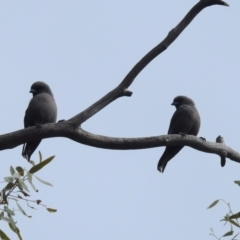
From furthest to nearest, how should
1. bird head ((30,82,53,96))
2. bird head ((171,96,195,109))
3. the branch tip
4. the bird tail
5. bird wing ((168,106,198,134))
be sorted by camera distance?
bird head ((171,96,195,109)) → bird wing ((168,106,198,134)) → bird head ((30,82,53,96)) → the bird tail → the branch tip

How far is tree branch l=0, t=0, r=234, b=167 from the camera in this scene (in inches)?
153

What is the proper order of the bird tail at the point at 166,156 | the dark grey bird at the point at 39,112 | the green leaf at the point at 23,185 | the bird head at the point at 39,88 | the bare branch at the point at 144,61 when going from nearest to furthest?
the green leaf at the point at 23,185 < the bare branch at the point at 144,61 < the dark grey bird at the point at 39,112 < the bird tail at the point at 166,156 < the bird head at the point at 39,88

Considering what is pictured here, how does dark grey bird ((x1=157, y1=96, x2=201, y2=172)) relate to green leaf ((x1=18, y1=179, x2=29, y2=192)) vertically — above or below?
above

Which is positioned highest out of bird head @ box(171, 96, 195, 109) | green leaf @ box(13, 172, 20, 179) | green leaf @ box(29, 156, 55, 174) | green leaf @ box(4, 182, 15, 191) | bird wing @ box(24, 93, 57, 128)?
bird head @ box(171, 96, 195, 109)

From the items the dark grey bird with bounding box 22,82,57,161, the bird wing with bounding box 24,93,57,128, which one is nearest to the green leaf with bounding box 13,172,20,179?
the dark grey bird with bounding box 22,82,57,161

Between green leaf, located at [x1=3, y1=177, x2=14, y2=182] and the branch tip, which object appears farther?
the branch tip

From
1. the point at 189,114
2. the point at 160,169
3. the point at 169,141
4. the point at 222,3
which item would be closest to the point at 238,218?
the point at 169,141

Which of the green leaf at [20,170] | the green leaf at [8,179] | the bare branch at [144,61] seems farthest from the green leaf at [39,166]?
the bare branch at [144,61]

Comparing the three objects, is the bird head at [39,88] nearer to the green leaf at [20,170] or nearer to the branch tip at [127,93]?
the branch tip at [127,93]

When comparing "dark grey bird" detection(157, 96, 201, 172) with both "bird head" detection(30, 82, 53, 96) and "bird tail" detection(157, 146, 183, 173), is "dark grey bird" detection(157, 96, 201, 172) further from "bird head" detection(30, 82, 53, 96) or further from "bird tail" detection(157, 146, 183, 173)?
"bird head" detection(30, 82, 53, 96)

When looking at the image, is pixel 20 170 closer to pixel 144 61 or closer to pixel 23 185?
pixel 23 185

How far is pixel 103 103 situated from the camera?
4266 mm

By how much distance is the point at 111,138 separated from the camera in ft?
13.3

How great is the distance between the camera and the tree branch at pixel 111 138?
3.88m
